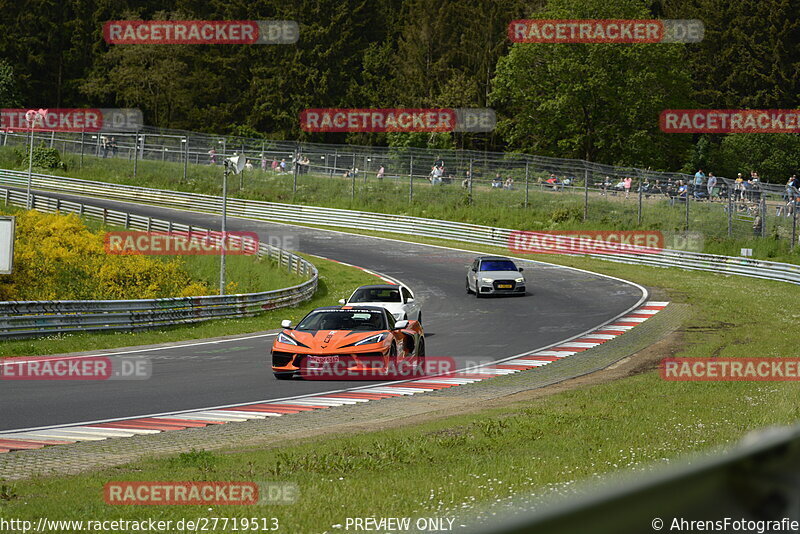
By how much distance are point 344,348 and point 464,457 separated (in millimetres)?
7908

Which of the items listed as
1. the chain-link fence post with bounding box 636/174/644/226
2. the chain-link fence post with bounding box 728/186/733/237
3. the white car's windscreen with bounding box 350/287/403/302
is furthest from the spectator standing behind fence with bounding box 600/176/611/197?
the white car's windscreen with bounding box 350/287/403/302

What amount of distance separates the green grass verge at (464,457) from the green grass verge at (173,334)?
12.3 m

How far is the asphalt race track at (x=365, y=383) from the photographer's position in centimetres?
1488

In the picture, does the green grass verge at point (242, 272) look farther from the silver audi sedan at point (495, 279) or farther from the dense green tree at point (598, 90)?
the dense green tree at point (598, 90)

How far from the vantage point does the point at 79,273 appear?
109ft

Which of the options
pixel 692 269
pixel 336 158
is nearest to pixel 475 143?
pixel 336 158

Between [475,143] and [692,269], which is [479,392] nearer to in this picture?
[692,269]

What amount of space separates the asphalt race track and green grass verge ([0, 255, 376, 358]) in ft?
5.59

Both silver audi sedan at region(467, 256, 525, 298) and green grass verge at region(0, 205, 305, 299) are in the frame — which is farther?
green grass verge at region(0, 205, 305, 299)

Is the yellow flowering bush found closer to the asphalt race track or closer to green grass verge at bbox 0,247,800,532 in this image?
the asphalt race track

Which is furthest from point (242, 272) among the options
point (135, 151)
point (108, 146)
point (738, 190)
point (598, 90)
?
point (598, 90)

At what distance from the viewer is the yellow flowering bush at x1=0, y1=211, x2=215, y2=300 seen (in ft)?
103

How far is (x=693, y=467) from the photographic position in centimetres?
205

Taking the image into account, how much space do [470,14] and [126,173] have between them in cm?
3681
